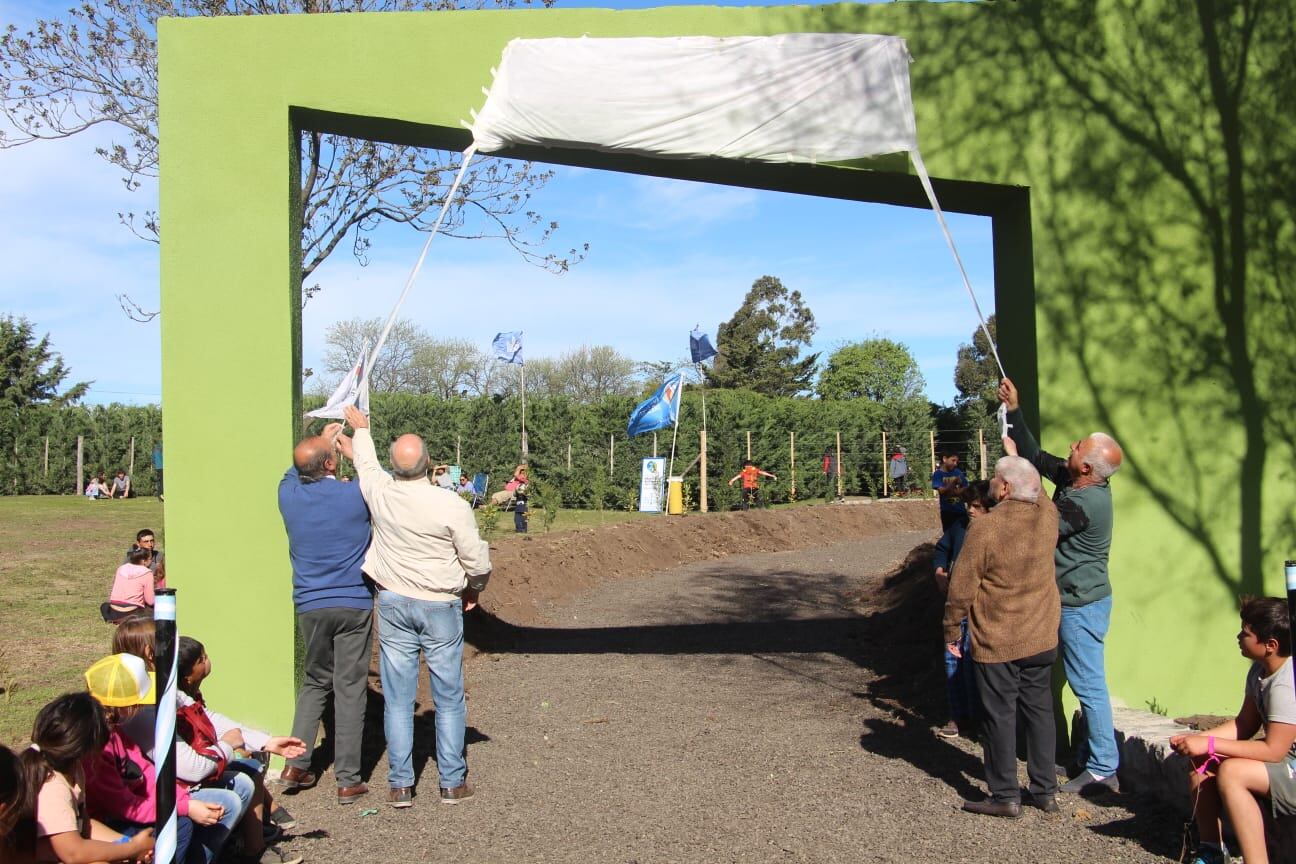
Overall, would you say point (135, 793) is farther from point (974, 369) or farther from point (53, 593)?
point (974, 369)

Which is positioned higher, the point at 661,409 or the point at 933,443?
the point at 661,409

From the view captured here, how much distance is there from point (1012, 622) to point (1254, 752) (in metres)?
1.39

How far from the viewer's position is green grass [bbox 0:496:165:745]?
8.07 m

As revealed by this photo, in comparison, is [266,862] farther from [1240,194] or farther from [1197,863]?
[1240,194]

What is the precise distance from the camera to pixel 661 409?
78.5 feet

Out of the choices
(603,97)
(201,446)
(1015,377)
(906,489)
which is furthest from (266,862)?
(906,489)

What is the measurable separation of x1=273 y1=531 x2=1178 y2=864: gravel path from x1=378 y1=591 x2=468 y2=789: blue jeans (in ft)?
0.91

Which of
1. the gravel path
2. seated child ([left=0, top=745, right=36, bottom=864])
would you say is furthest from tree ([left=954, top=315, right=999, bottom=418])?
seated child ([left=0, top=745, right=36, bottom=864])

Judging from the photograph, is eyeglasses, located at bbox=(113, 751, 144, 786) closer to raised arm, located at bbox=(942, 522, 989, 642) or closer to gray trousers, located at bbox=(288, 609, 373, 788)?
gray trousers, located at bbox=(288, 609, 373, 788)

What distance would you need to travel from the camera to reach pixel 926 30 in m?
6.83

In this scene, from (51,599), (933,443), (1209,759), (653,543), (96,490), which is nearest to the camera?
(1209,759)

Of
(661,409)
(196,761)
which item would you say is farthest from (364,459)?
(661,409)

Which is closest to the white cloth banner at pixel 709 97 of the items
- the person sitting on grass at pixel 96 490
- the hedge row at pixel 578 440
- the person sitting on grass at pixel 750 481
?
the hedge row at pixel 578 440

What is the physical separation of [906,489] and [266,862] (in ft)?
107
